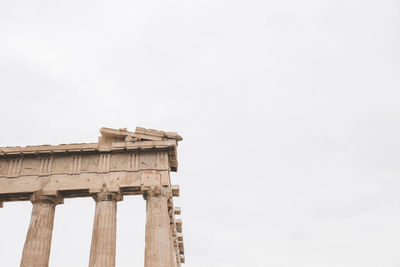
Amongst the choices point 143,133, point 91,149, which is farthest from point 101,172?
point 143,133

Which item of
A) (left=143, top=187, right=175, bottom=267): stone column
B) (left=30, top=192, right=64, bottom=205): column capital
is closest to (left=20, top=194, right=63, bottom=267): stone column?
(left=30, top=192, right=64, bottom=205): column capital

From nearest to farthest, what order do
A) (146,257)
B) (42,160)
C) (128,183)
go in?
(146,257), (128,183), (42,160)

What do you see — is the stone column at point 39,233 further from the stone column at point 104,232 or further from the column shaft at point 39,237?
the stone column at point 104,232

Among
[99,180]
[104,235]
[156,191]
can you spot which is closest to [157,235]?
[156,191]

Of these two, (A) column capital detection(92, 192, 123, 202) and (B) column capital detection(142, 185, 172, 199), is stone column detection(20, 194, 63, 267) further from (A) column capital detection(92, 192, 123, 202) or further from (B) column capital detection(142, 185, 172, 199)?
(B) column capital detection(142, 185, 172, 199)

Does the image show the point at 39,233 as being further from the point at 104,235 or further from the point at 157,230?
the point at 157,230

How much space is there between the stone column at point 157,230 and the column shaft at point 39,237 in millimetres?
5005

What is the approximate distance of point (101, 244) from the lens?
18.6 m

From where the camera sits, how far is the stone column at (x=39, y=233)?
18.9 m

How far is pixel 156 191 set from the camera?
19.6 metres

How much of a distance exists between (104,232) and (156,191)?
10.2 feet

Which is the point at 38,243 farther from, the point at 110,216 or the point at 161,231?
the point at 161,231

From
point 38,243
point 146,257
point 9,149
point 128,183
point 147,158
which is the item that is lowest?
point 146,257

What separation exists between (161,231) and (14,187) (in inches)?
330
